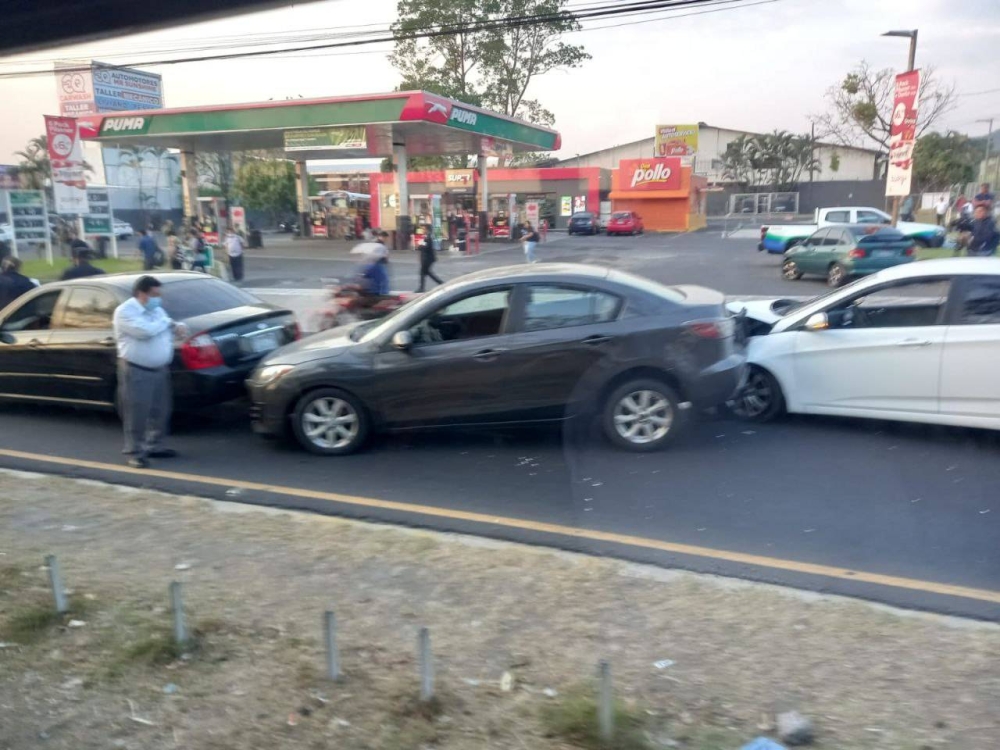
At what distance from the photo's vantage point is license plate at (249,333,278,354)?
8.66m

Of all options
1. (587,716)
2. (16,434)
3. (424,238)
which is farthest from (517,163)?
(587,716)

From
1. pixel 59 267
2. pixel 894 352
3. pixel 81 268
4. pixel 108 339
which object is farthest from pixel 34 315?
pixel 59 267

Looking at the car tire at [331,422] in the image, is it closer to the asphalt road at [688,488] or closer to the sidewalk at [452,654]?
the asphalt road at [688,488]

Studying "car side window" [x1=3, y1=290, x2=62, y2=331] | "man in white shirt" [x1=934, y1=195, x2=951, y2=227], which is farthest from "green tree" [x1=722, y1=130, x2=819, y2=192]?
"car side window" [x1=3, y1=290, x2=62, y2=331]

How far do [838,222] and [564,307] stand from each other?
24772 mm

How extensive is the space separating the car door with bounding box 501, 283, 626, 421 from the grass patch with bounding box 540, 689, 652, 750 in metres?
3.79

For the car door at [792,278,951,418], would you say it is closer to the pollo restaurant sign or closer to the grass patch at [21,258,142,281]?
the grass patch at [21,258,142,281]

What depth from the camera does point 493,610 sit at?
14.7 feet

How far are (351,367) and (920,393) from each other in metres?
4.64

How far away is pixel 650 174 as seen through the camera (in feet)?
165

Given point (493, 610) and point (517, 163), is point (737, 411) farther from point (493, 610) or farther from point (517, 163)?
point (517, 163)

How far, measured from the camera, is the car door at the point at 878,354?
23.6ft

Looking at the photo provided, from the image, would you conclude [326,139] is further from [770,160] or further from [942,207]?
[770,160]

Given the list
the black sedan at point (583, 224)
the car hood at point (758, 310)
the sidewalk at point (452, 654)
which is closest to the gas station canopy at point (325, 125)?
the black sedan at point (583, 224)
